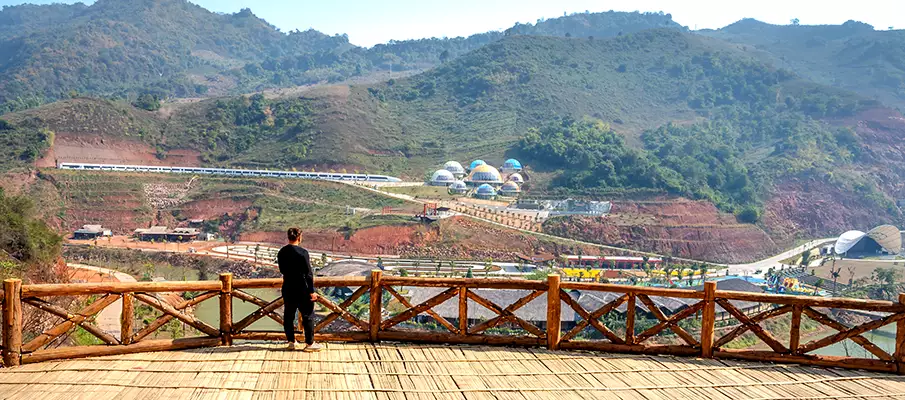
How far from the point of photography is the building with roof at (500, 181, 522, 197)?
201 ft

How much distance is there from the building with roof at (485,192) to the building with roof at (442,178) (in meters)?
3.19

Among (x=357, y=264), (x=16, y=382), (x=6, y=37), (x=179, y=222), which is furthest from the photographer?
(x=6, y=37)

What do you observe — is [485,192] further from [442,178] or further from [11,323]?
[11,323]

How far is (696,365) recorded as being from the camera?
27.0 ft

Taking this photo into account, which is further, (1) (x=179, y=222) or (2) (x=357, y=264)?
(1) (x=179, y=222)

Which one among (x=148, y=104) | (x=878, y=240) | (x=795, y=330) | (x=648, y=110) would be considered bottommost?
(x=878, y=240)

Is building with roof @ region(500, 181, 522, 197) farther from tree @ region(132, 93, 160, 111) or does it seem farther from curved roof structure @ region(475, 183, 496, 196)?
tree @ region(132, 93, 160, 111)

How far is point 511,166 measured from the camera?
2677 inches

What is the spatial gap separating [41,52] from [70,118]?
8591cm

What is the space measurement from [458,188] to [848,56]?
109 m

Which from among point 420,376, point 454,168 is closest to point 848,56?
point 454,168

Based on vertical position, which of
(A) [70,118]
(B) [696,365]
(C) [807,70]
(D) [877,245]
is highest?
(C) [807,70]

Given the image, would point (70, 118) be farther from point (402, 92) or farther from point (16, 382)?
point (16, 382)

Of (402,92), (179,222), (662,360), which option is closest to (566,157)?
(179,222)
